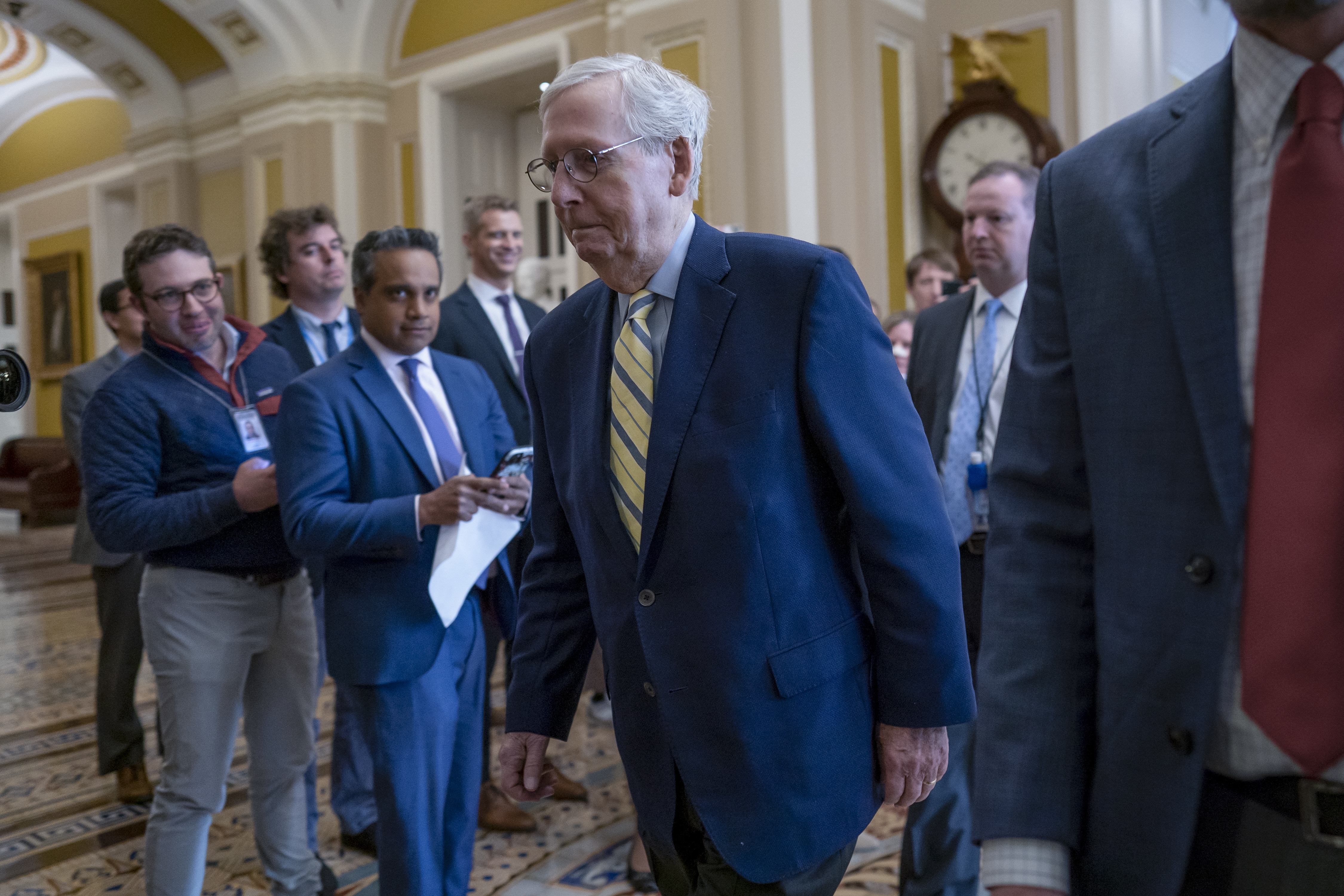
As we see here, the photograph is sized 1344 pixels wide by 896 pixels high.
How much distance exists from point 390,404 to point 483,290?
1388 mm

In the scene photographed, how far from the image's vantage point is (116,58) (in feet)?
33.9

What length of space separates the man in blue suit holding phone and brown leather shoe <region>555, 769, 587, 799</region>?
1128 millimetres

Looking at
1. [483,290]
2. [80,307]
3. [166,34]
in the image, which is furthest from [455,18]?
[80,307]

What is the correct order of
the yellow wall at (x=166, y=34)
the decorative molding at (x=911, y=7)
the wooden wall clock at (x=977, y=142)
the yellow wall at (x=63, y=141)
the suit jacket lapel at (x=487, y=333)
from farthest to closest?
1. the yellow wall at (x=63, y=141)
2. the yellow wall at (x=166, y=34)
3. the decorative molding at (x=911, y=7)
4. the wooden wall clock at (x=977, y=142)
5. the suit jacket lapel at (x=487, y=333)

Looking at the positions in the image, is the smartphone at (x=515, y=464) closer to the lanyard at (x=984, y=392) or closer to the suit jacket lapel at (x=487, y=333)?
the lanyard at (x=984, y=392)

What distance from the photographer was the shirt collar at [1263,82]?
0.86 metres

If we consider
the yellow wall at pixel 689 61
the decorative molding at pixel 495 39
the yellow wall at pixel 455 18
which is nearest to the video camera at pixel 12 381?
the yellow wall at pixel 689 61

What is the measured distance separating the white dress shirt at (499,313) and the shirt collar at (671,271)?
7.11 feet

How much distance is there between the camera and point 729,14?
249 inches

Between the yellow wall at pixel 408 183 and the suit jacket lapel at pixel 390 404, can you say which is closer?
the suit jacket lapel at pixel 390 404

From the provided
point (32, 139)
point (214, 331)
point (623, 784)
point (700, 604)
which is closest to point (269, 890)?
point (623, 784)

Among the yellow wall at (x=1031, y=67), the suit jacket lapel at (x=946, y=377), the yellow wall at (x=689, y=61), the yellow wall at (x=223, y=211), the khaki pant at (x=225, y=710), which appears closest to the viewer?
the khaki pant at (x=225, y=710)

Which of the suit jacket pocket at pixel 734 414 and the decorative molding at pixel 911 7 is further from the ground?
the decorative molding at pixel 911 7

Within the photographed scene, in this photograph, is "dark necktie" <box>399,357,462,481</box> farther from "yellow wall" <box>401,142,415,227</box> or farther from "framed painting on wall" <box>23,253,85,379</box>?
"framed painting on wall" <box>23,253,85,379</box>
